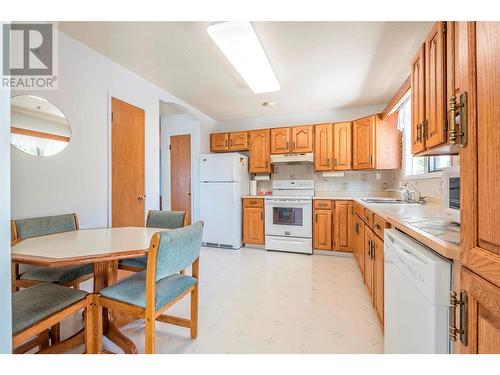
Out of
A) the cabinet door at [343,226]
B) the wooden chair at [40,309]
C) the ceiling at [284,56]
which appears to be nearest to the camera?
the wooden chair at [40,309]

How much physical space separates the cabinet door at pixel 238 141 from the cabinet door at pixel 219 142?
8 cm

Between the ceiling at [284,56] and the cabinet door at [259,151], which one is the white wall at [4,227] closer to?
the ceiling at [284,56]

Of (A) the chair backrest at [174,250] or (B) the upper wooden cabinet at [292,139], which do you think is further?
(B) the upper wooden cabinet at [292,139]

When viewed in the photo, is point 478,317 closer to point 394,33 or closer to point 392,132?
point 394,33

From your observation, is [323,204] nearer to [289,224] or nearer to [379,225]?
[289,224]

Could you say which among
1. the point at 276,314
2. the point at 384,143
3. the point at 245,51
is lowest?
the point at 276,314

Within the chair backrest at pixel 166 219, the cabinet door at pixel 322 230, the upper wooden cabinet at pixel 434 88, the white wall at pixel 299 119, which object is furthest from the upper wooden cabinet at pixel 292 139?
the chair backrest at pixel 166 219

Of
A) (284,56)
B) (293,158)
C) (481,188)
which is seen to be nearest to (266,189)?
(293,158)

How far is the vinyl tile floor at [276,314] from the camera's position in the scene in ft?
4.81

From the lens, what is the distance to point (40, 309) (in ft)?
3.38

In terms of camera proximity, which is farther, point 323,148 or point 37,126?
point 323,148

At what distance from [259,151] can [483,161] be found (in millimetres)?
3591

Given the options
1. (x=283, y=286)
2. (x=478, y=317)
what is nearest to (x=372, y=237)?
(x=283, y=286)
